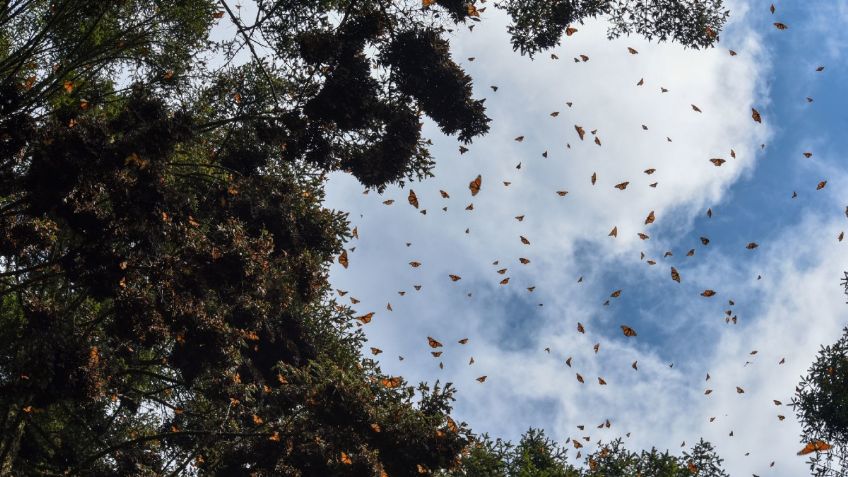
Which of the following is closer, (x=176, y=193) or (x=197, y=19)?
(x=176, y=193)

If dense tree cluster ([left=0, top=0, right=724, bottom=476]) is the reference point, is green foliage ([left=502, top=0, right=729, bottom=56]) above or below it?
above

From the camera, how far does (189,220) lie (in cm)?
1212

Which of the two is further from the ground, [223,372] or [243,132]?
[243,132]

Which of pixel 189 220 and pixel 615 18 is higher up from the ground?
pixel 615 18

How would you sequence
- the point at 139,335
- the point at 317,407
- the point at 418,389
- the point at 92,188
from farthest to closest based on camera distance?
the point at 418,389 → the point at 317,407 → the point at 139,335 → the point at 92,188

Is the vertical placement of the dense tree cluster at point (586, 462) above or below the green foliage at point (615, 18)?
below

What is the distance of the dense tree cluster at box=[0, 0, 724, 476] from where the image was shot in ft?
36.0

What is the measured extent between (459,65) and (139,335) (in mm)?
9391

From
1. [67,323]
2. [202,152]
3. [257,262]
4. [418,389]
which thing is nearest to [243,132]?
[202,152]

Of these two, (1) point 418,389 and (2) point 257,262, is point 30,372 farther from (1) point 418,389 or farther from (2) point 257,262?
(1) point 418,389

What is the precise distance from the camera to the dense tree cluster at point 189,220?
36.0 ft

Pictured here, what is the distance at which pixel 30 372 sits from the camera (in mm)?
11047

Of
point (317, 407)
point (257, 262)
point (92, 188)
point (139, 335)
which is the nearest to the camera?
point (92, 188)

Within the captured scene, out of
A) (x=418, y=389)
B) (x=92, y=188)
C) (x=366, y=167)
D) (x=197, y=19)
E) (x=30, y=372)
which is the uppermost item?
(x=197, y=19)
